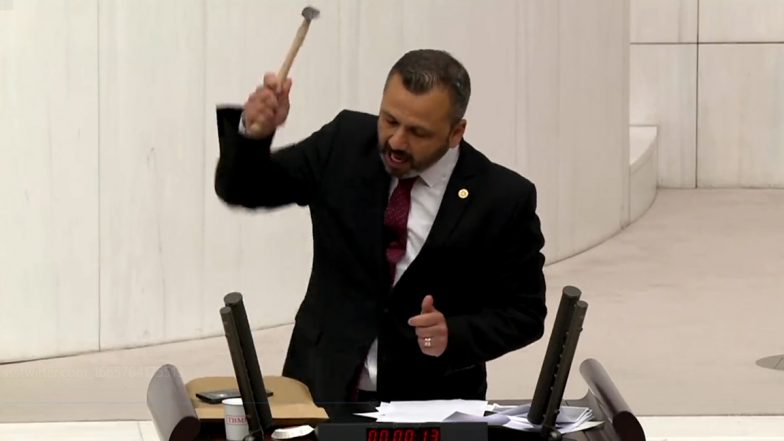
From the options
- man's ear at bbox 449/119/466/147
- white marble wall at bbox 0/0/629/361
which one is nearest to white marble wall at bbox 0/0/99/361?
white marble wall at bbox 0/0/629/361

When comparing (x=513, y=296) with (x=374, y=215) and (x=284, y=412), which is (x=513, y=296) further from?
(x=284, y=412)

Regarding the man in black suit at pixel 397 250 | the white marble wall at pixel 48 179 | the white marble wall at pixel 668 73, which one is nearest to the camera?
the man in black suit at pixel 397 250

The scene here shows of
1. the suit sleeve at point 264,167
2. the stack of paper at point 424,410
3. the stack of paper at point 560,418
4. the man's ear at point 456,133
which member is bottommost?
the stack of paper at point 560,418

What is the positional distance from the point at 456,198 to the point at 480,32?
425 centimetres

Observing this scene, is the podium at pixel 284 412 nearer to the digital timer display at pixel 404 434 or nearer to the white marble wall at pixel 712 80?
the digital timer display at pixel 404 434

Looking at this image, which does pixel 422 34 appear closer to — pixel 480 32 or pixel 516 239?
pixel 480 32

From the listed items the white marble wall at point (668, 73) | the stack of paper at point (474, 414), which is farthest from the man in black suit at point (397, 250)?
the white marble wall at point (668, 73)

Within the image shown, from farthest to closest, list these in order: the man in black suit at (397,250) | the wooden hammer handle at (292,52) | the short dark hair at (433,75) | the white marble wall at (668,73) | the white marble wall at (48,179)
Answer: the white marble wall at (668,73), the white marble wall at (48,179), the man in black suit at (397,250), the short dark hair at (433,75), the wooden hammer handle at (292,52)

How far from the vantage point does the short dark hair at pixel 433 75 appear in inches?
113

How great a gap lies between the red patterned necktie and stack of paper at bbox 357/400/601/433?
0.93 ft

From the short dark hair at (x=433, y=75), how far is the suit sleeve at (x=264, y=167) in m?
0.27

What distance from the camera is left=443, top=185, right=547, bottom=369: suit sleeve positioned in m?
2.98

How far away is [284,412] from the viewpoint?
2756 mm

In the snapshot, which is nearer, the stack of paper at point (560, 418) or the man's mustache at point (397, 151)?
the stack of paper at point (560, 418)
